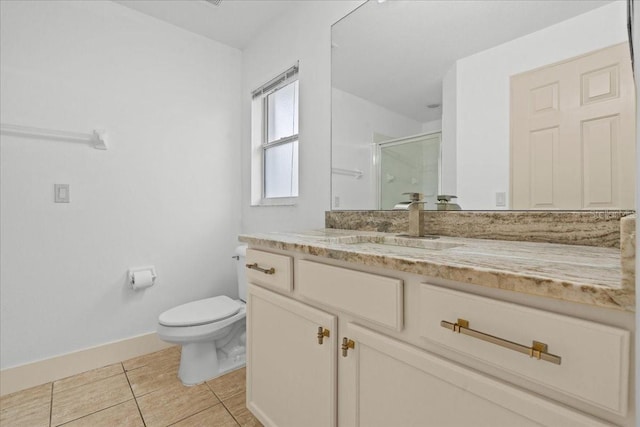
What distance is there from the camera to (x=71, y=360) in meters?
1.80

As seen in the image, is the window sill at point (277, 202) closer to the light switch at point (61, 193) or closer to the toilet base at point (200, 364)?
the toilet base at point (200, 364)

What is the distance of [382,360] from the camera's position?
77cm

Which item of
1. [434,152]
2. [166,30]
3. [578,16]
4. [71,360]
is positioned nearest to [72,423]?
[71,360]

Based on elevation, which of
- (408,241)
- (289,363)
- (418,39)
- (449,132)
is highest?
(418,39)

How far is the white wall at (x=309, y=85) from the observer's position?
1.76 m

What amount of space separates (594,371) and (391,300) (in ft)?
1.23

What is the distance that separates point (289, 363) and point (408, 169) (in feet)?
3.21

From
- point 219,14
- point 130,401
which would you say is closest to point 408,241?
point 130,401

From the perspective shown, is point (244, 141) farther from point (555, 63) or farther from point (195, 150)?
point (555, 63)

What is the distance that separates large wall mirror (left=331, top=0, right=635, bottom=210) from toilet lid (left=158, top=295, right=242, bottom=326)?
2.98ft

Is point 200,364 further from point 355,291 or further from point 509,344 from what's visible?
point 509,344

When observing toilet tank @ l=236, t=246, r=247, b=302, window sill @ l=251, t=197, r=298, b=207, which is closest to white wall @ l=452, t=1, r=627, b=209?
window sill @ l=251, t=197, r=298, b=207

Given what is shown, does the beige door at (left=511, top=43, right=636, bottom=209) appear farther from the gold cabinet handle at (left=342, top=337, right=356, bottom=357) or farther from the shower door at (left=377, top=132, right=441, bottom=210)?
the gold cabinet handle at (left=342, top=337, right=356, bottom=357)

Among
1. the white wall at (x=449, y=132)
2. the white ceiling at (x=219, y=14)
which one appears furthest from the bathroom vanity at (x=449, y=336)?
the white ceiling at (x=219, y=14)
